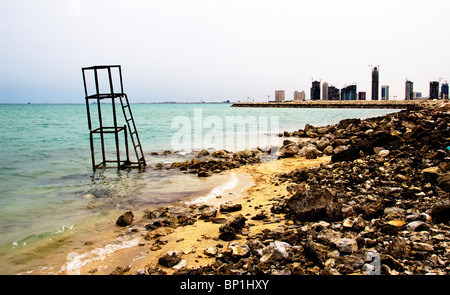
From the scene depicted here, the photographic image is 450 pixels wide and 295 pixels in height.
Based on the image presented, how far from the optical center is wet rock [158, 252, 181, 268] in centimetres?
432

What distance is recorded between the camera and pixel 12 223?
688cm

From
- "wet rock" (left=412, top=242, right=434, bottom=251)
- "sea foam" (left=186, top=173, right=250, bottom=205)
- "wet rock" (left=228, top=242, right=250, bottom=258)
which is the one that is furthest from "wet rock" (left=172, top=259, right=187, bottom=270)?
"sea foam" (left=186, top=173, right=250, bottom=205)

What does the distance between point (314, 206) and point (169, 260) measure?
2.68 metres

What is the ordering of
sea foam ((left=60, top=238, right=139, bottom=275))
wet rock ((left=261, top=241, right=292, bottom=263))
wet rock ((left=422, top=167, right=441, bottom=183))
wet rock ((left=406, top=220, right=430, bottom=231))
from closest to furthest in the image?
1. wet rock ((left=261, top=241, right=292, bottom=263))
2. wet rock ((left=406, top=220, right=430, bottom=231))
3. sea foam ((left=60, top=238, right=139, bottom=275))
4. wet rock ((left=422, top=167, right=441, bottom=183))

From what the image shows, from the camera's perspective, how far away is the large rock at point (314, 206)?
16.4 feet

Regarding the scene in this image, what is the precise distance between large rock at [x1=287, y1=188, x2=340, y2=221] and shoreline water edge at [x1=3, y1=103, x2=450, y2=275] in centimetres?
2

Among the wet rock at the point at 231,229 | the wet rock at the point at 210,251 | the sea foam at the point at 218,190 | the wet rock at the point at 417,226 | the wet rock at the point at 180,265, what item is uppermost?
the wet rock at the point at 417,226

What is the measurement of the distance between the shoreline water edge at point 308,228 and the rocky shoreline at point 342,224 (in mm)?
15

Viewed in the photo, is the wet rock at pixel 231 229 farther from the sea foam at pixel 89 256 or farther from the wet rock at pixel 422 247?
the wet rock at pixel 422 247

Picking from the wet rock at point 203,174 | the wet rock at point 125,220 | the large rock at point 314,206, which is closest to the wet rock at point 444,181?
the large rock at point 314,206

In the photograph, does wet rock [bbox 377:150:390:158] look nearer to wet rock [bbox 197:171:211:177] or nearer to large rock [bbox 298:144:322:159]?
large rock [bbox 298:144:322:159]

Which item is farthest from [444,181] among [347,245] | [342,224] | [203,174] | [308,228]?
[203,174]

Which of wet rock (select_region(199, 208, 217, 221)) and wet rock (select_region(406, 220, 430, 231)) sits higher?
wet rock (select_region(406, 220, 430, 231))
